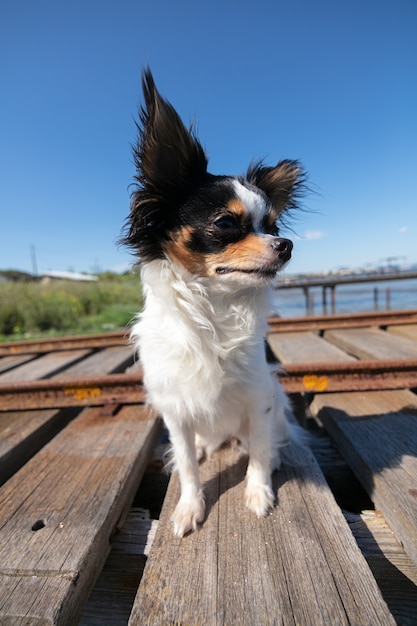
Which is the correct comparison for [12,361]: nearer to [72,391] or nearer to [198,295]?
[72,391]

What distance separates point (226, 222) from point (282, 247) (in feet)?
0.97

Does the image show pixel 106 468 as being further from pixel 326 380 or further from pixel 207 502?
pixel 326 380

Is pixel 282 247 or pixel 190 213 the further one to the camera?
pixel 190 213

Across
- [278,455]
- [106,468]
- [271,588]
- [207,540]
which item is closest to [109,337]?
[106,468]

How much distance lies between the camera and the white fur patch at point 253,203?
1.58m

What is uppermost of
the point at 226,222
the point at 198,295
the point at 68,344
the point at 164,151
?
the point at 164,151

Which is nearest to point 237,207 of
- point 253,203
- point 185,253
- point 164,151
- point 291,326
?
point 253,203

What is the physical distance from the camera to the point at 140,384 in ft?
7.54

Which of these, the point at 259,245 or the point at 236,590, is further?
the point at 259,245

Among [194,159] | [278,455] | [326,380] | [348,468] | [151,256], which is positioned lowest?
[348,468]

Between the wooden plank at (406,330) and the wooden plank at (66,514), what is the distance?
9.10 feet

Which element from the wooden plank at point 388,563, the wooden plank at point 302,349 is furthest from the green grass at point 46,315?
the wooden plank at point 388,563

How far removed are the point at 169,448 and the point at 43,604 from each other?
1.08 m

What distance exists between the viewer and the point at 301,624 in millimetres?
851
